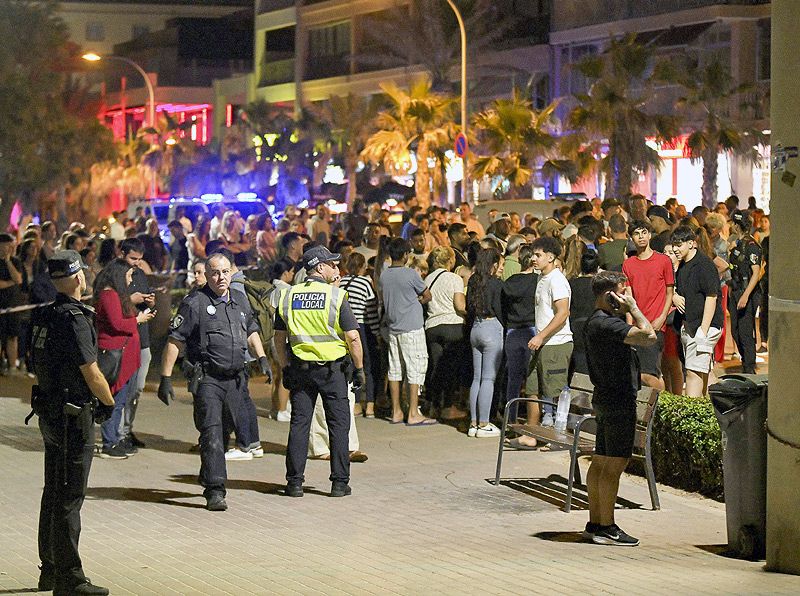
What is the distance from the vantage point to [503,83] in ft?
174

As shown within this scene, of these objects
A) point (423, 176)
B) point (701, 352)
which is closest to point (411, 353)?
point (701, 352)

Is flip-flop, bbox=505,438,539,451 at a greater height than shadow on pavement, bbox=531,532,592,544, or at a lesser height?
greater

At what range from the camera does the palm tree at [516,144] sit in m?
38.5

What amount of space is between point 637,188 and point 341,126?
70.0 ft

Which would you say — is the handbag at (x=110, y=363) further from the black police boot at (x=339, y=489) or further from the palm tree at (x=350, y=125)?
the palm tree at (x=350, y=125)

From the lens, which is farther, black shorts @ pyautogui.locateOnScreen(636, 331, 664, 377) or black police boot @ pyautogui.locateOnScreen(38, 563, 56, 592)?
black shorts @ pyautogui.locateOnScreen(636, 331, 664, 377)

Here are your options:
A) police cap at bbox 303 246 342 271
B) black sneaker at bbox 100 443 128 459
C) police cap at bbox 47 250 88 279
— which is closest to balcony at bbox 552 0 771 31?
black sneaker at bbox 100 443 128 459

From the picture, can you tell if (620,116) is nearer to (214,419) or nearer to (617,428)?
(214,419)

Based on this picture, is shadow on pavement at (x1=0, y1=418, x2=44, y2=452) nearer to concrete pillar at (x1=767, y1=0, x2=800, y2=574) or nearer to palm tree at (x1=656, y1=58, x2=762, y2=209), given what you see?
concrete pillar at (x1=767, y1=0, x2=800, y2=574)

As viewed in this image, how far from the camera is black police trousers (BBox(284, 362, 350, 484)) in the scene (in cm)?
1118

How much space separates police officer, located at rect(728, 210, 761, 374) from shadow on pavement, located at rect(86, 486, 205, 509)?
25.7 feet

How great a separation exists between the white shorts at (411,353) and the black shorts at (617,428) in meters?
5.28

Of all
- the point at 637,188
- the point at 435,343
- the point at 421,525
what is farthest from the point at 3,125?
the point at 421,525

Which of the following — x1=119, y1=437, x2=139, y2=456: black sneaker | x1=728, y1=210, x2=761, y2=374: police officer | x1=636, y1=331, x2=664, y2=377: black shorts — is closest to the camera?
x1=119, y1=437, x2=139, y2=456: black sneaker
